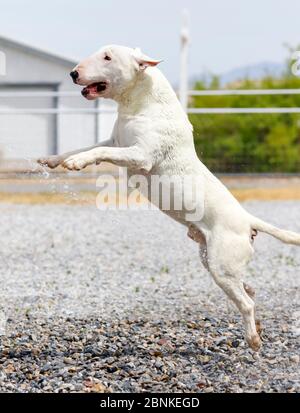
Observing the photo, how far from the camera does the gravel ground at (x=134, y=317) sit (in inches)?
161

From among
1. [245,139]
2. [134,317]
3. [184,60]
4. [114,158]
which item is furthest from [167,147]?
[245,139]

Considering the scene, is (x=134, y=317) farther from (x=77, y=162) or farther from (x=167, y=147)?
(x=77, y=162)

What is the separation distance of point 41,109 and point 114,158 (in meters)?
11.4

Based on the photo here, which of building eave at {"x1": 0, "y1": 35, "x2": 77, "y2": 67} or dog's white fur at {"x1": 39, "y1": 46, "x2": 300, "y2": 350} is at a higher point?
building eave at {"x1": 0, "y1": 35, "x2": 77, "y2": 67}

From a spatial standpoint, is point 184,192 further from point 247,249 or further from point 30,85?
point 30,85

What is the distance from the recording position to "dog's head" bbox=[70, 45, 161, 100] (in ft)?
13.0

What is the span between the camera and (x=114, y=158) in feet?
12.6

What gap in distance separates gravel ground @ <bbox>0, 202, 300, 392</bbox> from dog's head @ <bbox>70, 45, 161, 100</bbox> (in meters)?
1.32

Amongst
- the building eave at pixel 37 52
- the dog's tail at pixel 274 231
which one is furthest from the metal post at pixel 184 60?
the dog's tail at pixel 274 231

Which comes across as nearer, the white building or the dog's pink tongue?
the dog's pink tongue

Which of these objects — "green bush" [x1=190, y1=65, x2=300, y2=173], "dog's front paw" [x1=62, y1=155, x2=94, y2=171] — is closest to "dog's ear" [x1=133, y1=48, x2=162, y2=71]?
"dog's front paw" [x1=62, y1=155, x2=94, y2=171]

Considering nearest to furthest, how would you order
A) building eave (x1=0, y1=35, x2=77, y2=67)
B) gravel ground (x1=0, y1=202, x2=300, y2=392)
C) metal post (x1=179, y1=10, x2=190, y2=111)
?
gravel ground (x1=0, y1=202, x2=300, y2=392) < metal post (x1=179, y1=10, x2=190, y2=111) < building eave (x1=0, y1=35, x2=77, y2=67)

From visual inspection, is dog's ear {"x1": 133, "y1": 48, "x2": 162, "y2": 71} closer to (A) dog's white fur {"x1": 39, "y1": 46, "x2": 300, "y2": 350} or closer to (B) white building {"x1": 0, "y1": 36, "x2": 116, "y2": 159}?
(A) dog's white fur {"x1": 39, "y1": 46, "x2": 300, "y2": 350}
